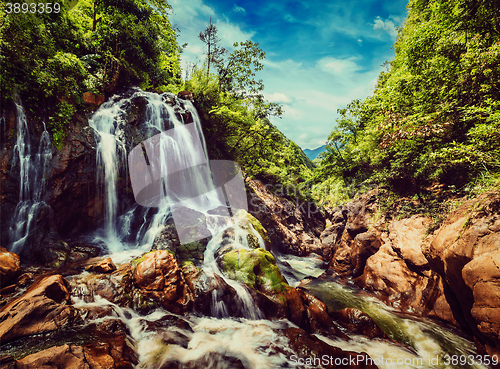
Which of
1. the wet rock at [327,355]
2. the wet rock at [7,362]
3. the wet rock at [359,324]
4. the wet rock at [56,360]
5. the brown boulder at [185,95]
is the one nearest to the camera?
the wet rock at [7,362]

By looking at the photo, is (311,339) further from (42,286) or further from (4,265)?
(4,265)

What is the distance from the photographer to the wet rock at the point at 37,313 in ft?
13.2

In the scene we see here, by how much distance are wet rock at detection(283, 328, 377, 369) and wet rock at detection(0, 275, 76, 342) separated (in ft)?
18.1

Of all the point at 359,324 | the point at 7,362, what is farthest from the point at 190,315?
the point at 359,324

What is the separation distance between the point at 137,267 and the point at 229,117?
12279 mm

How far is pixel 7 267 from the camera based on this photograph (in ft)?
18.5

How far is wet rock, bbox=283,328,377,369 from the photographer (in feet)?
16.3

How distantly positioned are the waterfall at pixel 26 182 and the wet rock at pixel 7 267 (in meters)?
1.41

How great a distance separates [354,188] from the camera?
58.4 feet

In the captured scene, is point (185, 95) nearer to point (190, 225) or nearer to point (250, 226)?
point (190, 225)

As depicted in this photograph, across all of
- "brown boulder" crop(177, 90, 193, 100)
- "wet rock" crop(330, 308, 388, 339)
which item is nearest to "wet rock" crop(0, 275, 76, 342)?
"wet rock" crop(330, 308, 388, 339)

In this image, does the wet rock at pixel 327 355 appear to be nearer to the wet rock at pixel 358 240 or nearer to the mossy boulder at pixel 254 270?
the mossy boulder at pixel 254 270

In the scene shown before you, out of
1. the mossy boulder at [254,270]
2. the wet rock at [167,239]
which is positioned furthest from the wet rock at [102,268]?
the mossy boulder at [254,270]

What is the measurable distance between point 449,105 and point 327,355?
8.78 metres
